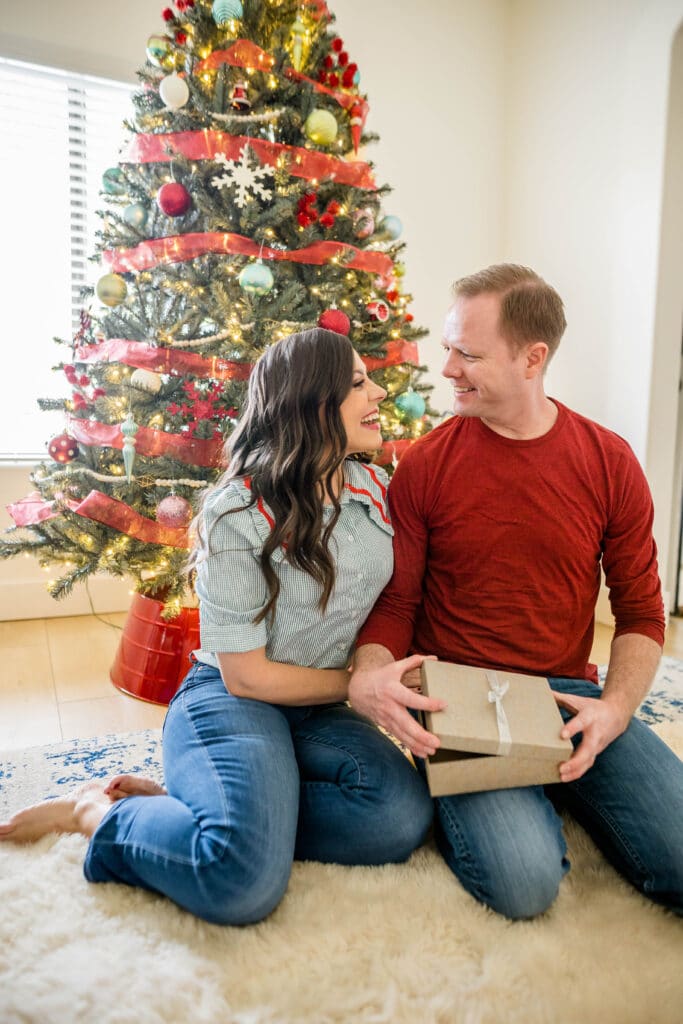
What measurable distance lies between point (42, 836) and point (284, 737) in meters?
0.51

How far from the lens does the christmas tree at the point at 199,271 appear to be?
215cm

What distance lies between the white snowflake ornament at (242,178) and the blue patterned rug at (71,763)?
150 cm

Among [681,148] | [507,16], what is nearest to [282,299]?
[681,148]

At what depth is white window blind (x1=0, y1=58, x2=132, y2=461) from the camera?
3.08 meters

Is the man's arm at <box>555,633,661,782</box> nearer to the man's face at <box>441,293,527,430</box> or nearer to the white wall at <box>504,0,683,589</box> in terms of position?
the man's face at <box>441,293,527,430</box>

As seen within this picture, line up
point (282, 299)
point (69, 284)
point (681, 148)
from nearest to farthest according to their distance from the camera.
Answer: point (282, 299), point (681, 148), point (69, 284)

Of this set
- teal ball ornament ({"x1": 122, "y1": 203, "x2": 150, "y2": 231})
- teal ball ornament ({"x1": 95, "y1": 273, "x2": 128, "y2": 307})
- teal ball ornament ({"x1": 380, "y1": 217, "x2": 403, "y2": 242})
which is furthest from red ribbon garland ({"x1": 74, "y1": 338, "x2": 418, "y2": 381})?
teal ball ornament ({"x1": 380, "y1": 217, "x2": 403, "y2": 242})

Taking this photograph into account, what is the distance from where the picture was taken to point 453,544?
1463 mm

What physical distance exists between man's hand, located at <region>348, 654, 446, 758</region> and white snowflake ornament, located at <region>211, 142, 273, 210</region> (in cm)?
145

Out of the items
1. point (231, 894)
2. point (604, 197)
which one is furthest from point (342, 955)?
point (604, 197)

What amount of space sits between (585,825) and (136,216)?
1.95m

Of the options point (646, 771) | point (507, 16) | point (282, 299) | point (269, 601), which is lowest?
point (646, 771)

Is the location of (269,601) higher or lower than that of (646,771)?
higher

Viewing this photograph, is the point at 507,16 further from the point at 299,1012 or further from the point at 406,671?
the point at 299,1012
